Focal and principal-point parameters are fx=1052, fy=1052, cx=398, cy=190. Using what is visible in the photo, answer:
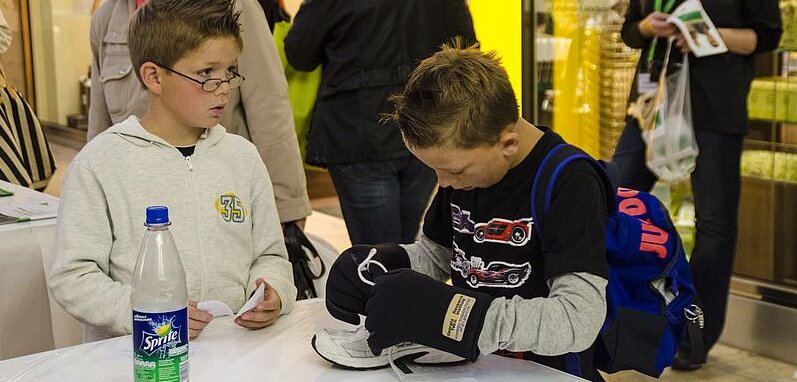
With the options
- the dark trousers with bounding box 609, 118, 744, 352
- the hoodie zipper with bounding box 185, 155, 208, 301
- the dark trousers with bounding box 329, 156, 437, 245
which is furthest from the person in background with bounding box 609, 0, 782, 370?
the hoodie zipper with bounding box 185, 155, 208, 301

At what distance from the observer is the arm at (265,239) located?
2182 mm

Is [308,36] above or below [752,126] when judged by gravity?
above

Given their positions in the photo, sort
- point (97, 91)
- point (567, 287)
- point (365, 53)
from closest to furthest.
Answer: point (567, 287)
point (97, 91)
point (365, 53)

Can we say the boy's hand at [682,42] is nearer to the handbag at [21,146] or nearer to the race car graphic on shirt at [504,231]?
the race car graphic on shirt at [504,231]

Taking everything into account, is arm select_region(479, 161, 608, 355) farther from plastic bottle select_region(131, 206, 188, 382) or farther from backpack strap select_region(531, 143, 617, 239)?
plastic bottle select_region(131, 206, 188, 382)

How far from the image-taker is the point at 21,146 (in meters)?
3.78

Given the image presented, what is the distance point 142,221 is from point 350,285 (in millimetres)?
526

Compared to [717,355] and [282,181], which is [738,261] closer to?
[717,355]

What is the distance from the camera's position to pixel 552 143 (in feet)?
5.82

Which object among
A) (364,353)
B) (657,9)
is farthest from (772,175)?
(364,353)

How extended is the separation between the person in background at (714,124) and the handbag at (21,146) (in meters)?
2.11

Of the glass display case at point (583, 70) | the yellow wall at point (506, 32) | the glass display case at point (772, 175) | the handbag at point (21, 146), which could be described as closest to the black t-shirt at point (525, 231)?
the handbag at point (21, 146)

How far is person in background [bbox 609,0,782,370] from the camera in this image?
3564 millimetres

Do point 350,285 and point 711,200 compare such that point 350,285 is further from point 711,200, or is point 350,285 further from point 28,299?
point 711,200
